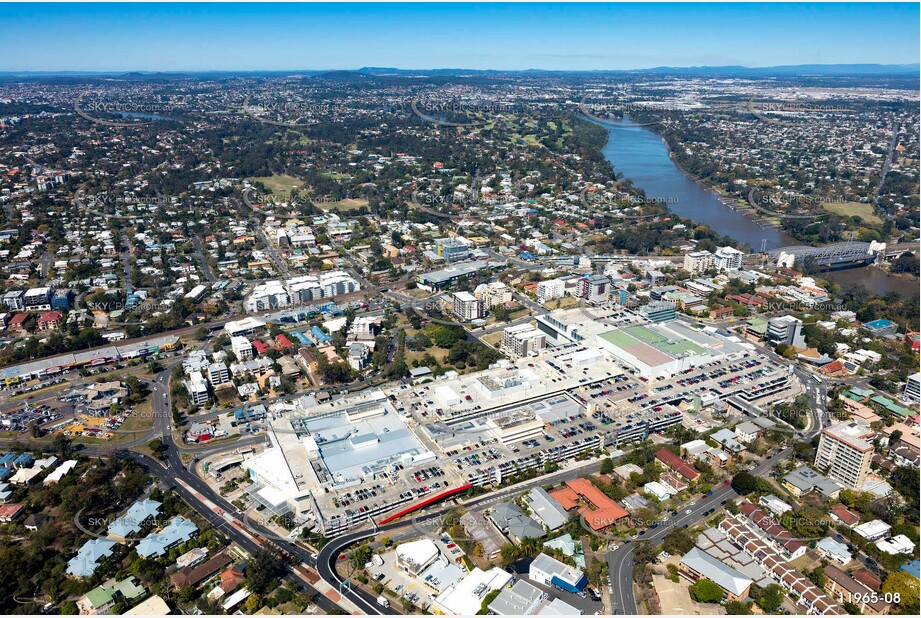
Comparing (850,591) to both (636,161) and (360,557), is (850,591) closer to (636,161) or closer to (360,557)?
(360,557)

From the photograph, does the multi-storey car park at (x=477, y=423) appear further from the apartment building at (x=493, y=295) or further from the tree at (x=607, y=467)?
the apartment building at (x=493, y=295)

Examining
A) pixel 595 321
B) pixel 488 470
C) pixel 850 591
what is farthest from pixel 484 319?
pixel 850 591

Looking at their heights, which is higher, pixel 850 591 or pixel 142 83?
pixel 142 83

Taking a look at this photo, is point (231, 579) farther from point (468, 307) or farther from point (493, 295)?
point (493, 295)

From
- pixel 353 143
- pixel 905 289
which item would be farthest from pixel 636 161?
pixel 905 289

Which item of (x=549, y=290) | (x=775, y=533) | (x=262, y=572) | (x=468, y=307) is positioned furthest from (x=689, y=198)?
(x=262, y=572)

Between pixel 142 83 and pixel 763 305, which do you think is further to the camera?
pixel 142 83

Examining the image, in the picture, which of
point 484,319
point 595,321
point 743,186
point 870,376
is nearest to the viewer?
point 870,376

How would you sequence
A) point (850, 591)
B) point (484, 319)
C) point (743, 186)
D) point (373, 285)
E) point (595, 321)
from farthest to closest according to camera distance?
point (743, 186) → point (373, 285) → point (484, 319) → point (595, 321) → point (850, 591)

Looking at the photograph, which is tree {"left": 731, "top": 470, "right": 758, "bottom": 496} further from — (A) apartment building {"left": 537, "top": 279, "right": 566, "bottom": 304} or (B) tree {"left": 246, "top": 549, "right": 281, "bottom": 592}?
(A) apartment building {"left": 537, "top": 279, "right": 566, "bottom": 304}
